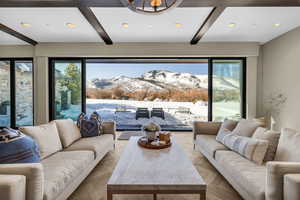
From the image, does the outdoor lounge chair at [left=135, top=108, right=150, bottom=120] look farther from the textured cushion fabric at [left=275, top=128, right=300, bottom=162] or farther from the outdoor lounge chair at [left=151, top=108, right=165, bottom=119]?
the textured cushion fabric at [left=275, top=128, right=300, bottom=162]

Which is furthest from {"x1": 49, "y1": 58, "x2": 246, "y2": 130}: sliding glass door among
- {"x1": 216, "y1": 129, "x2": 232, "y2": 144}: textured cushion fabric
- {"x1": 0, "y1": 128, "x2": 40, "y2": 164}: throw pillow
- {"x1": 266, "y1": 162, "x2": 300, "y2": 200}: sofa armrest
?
{"x1": 266, "y1": 162, "x2": 300, "y2": 200}: sofa armrest

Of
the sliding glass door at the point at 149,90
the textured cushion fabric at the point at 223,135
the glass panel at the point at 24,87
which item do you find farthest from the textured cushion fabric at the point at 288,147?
the glass panel at the point at 24,87

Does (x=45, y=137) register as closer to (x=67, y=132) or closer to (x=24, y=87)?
(x=67, y=132)

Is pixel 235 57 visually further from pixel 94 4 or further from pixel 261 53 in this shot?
pixel 94 4

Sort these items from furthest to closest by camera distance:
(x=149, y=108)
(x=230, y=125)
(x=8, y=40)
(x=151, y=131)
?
(x=149, y=108) < (x=8, y=40) < (x=230, y=125) < (x=151, y=131)

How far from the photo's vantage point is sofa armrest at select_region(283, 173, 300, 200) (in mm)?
1323

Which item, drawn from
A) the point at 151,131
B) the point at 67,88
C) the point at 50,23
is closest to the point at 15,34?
the point at 50,23

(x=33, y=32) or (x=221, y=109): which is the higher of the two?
(x=33, y=32)

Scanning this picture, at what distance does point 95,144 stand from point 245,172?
2053mm

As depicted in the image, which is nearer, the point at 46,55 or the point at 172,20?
the point at 172,20

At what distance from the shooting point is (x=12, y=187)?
1278 mm

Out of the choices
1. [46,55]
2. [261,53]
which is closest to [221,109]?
[261,53]

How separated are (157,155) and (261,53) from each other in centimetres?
477

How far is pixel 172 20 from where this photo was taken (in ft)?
11.6
